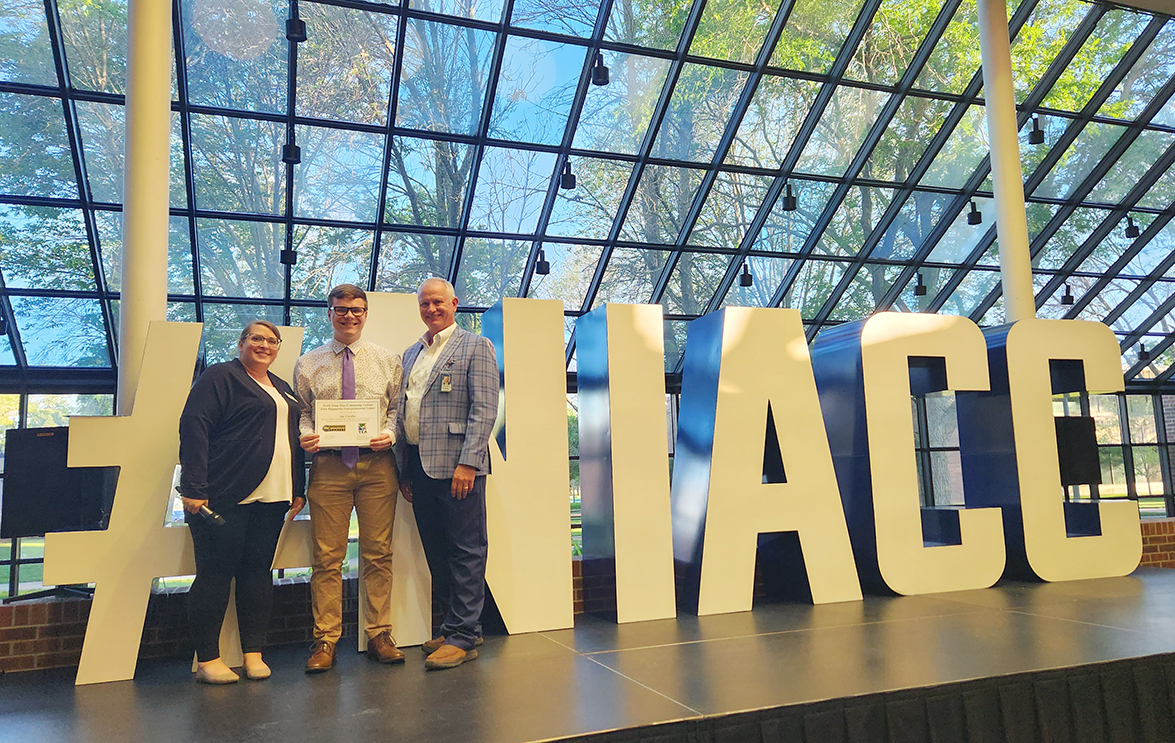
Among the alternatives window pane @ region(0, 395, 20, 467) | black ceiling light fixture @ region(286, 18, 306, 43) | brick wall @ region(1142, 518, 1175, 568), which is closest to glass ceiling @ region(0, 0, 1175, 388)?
black ceiling light fixture @ region(286, 18, 306, 43)

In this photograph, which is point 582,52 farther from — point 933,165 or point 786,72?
point 933,165

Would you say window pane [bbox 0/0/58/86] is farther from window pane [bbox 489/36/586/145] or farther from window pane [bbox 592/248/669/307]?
window pane [bbox 592/248/669/307]

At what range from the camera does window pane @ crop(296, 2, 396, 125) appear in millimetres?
6250

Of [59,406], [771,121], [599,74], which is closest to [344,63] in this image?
[599,74]

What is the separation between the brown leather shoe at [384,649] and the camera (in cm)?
311

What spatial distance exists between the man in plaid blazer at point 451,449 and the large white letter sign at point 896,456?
225cm

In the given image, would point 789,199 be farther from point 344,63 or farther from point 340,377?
point 340,377

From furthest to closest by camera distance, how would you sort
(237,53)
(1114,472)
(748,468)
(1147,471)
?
(1147,471) → (1114,472) → (237,53) → (748,468)

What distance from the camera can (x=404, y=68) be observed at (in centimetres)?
650

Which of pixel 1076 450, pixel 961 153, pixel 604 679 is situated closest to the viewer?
pixel 604 679

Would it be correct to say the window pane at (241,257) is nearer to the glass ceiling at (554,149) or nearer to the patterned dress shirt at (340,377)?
the glass ceiling at (554,149)

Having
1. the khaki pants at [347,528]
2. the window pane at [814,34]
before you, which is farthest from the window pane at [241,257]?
the window pane at [814,34]

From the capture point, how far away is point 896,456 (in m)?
4.43

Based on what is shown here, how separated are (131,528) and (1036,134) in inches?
340
